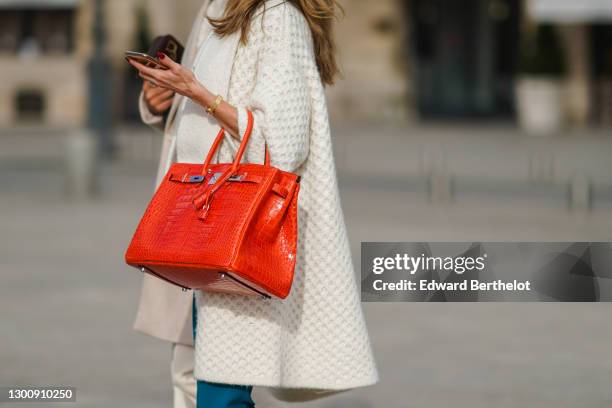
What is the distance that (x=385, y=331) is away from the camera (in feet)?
23.1

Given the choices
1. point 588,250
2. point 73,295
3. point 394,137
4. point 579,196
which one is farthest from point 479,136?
point 588,250

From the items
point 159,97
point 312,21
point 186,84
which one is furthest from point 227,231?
point 159,97

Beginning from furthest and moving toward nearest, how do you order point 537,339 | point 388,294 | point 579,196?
point 579,196
point 537,339
point 388,294

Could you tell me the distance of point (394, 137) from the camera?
23.2m

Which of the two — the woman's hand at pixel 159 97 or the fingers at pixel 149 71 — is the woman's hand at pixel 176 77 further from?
the woman's hand at pixel 159 97

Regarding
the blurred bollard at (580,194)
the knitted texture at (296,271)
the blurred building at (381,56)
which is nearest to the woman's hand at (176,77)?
the knitted texture at (296,271)

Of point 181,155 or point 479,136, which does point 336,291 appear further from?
point 479,136

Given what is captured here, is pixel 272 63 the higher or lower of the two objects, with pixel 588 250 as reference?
higher

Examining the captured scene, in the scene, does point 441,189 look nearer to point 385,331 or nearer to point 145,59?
point 385,331

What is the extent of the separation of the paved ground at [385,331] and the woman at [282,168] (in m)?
1.71

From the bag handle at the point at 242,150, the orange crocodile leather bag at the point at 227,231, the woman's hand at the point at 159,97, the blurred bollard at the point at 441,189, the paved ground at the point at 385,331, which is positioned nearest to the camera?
the orange crocodile leather bag at the point at 227,231

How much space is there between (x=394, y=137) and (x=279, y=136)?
1976cm

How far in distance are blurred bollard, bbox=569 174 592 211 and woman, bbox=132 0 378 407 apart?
867 centimetres

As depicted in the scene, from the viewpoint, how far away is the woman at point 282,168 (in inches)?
138
